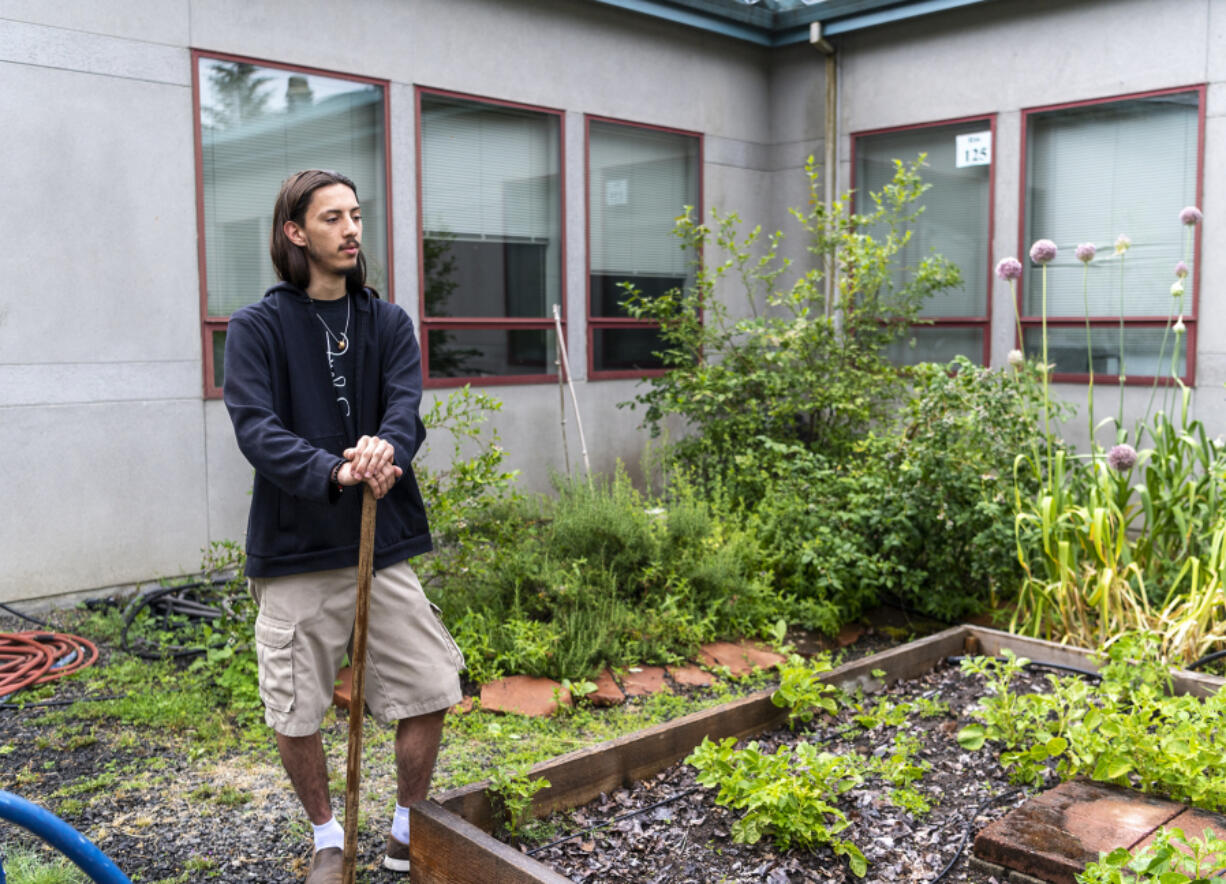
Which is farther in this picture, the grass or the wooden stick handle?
the grass

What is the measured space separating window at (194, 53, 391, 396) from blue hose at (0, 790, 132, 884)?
14.9 feet

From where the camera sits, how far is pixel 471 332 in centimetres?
736

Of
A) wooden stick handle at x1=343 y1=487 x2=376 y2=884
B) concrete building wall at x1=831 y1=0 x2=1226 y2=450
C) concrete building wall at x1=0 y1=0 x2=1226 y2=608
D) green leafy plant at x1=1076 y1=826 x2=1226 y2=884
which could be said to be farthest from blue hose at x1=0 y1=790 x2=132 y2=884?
concrete building wall at x1=831 y1=0 x2=1226 y2=450

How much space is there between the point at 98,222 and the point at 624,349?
150 inches

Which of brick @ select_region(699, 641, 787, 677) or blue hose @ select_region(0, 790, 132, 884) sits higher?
blue hose @ select_region(0, 790, 132, 884)

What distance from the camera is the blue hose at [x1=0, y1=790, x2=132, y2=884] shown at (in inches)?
60.9

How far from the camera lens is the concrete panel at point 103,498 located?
551cm

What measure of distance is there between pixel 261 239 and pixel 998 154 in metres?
5.11

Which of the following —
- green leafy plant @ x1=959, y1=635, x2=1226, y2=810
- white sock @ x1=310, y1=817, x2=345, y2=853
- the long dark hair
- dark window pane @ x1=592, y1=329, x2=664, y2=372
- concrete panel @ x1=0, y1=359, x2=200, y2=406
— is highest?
the long dark hair

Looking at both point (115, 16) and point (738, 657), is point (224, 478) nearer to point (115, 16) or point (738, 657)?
point (115, 16)

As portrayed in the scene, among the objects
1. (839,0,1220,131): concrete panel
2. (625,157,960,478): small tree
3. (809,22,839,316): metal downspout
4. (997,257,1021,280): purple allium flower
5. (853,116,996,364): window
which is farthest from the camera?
(809,22,839,316): metal downspout

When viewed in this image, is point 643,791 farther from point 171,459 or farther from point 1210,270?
point 1210,270

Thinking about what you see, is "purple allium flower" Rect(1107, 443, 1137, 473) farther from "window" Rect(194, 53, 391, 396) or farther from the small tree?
"window" Rect(194, 53, 391, 396)

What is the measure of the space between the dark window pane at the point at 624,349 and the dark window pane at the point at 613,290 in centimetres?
16
